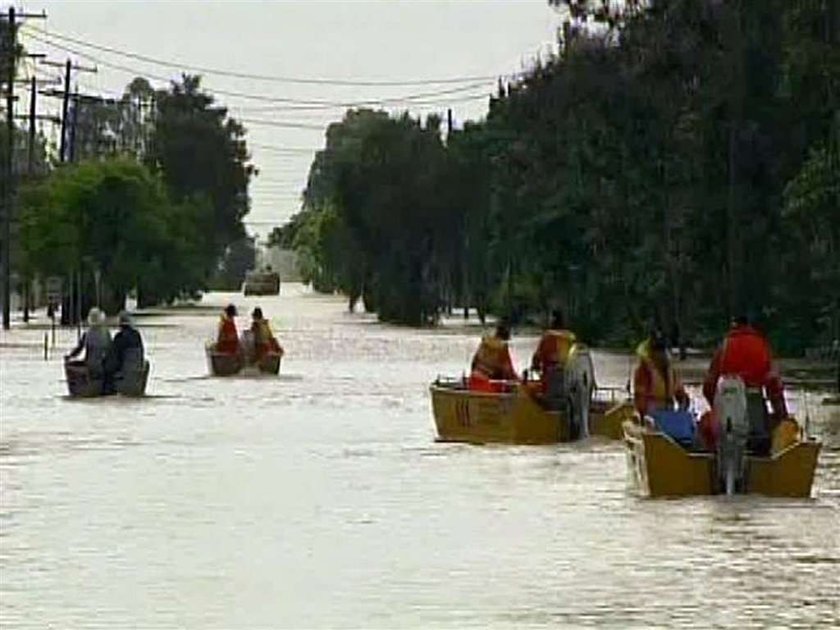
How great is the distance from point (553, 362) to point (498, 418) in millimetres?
1147

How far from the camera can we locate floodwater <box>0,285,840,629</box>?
17859mm

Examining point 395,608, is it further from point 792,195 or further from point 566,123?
point 566,123

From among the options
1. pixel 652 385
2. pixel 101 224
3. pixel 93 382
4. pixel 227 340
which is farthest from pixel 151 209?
pixel 652 385

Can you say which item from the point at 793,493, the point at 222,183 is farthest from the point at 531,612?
the point at 222,183

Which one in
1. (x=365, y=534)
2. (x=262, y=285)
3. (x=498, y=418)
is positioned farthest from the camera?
(x=262, y=285)

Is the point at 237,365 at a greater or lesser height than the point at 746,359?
lesser

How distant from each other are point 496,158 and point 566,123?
1448 cm

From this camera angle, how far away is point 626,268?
2854 inches

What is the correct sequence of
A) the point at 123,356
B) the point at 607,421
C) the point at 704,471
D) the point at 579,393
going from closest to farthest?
the point at 704,471
the point at 579,393
the point at 607,421
the point at 123,356

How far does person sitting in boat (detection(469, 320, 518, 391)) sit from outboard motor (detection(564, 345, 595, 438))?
1716 millimetres

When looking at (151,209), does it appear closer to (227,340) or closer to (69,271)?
(69,271)

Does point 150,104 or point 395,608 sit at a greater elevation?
point 150,104

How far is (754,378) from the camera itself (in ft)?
86.8

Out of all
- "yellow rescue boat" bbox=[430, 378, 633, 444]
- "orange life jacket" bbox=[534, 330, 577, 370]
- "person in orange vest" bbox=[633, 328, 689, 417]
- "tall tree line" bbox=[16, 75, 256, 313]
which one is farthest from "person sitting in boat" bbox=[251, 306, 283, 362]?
"tall tree line" bbox=[16, 75, 256, 313]
